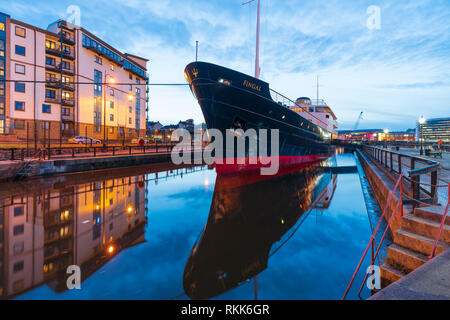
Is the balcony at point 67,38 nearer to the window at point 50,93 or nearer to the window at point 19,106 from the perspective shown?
the window at point 50,93

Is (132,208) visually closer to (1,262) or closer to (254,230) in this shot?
(1,262)

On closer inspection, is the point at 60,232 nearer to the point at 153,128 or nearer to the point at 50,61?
the point at 50,61

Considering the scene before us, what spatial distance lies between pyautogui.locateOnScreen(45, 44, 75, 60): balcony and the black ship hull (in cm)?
3069

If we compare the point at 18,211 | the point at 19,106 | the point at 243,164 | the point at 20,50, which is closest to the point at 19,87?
the point at 19,106

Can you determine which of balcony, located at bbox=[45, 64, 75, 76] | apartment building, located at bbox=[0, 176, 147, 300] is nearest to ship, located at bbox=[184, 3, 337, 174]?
apartment building, located at bbox=[0, 176, 147, 300]

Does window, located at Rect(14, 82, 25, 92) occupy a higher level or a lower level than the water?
higher

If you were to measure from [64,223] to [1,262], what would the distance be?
2065mm

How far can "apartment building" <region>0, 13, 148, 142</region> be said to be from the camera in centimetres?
2828

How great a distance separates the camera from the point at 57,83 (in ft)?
102

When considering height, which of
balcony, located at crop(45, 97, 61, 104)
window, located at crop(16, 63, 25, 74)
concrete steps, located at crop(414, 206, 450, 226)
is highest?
window, located at crop(16, 63, 25, 74)

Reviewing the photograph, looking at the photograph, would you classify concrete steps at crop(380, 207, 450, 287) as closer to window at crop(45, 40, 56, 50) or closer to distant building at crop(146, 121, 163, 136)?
window at crop(45, 40, 56, 50)

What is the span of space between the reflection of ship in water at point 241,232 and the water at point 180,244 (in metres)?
0.03

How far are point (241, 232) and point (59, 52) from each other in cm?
4017

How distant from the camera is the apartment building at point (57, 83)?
1113 inches
